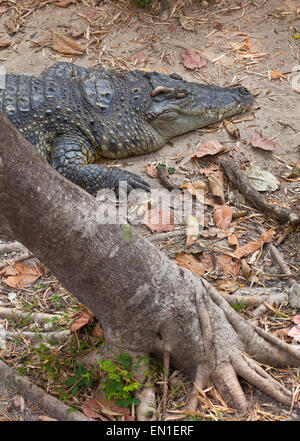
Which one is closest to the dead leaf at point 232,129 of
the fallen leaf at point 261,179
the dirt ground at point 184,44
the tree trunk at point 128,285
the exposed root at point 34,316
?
the dirt ground at point 184,44

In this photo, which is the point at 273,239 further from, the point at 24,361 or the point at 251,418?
the point at 24,361

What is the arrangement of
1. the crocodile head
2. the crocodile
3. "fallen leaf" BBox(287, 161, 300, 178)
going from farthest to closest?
the crocodile head → the crocodile → "fallen leaf" BBox(287, 161, 300, 178)

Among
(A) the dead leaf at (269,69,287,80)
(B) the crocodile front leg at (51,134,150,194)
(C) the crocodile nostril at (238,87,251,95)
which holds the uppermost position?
(A) the dead leaf at (269,69,287,80)

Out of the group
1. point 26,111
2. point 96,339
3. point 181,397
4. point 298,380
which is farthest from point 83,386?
point 26,111

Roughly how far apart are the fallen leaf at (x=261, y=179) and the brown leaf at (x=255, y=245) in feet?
1.86

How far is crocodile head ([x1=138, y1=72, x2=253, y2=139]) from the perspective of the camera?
17.5 feet

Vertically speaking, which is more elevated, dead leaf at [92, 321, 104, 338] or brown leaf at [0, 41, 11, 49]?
brown leaf at [0, 41, 11, 49]

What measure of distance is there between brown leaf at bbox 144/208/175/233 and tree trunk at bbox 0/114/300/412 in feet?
4.02

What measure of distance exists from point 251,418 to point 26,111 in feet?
12.3

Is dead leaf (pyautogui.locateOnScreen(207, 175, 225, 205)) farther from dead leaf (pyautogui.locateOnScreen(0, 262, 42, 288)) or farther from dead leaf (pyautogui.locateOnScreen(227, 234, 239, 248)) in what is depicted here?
dead leaf (pyautogui.locateOnScreen(0, 262, 42, 288))

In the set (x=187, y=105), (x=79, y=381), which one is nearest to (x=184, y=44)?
(x=187, y=105)

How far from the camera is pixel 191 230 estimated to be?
394 centimetres

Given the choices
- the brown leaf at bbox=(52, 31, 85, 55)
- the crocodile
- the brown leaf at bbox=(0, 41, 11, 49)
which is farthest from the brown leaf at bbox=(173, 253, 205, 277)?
the brown leaf at bbox=(0, 41, 11, 49)

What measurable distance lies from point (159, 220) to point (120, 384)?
5.63 ft
